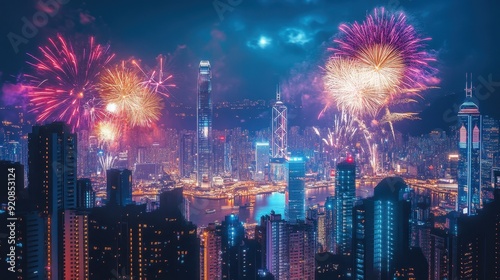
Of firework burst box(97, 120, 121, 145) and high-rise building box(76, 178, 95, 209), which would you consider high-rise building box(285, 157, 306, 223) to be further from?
high-rise building box(76, 178, 95, 209)

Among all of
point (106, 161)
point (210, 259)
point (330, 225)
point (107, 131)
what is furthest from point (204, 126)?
point (210, 259)

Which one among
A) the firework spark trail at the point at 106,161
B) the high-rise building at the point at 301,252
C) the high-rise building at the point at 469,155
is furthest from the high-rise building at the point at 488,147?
the firework spark trail at the point at 106,161

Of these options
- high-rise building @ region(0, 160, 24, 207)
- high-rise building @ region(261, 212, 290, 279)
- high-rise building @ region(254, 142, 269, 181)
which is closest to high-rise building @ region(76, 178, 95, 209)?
high-rise building @ region(0, 160, 24, 207)

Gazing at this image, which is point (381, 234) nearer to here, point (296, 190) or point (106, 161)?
point (106, 161)

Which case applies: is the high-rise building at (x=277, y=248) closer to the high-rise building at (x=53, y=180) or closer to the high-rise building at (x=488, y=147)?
the high-rise building at (x=53, y=180)

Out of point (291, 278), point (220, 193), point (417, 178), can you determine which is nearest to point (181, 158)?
point (220, 193)

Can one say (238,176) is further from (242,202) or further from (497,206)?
(497,206)
